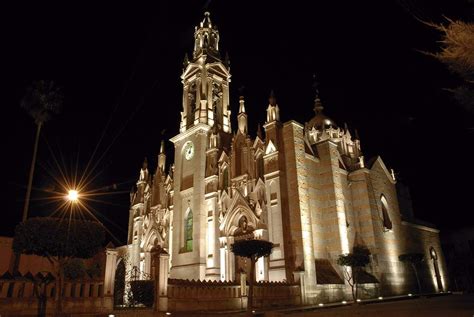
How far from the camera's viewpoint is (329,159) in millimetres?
31031

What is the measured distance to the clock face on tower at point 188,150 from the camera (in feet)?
129

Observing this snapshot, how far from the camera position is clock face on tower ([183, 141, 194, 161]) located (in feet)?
129

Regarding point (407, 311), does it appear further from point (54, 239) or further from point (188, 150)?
point (188, 150)

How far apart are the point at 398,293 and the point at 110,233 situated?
35.2 m

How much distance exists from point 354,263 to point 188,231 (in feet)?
56.8

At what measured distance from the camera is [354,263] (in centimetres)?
2466

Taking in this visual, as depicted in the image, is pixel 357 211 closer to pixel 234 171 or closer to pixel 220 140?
pixel 234 171

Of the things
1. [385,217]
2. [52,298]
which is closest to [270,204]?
[385,217]

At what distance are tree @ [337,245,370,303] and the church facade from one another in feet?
3.04

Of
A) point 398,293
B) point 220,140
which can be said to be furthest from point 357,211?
point 220,140

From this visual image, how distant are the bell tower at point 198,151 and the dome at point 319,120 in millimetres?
10979

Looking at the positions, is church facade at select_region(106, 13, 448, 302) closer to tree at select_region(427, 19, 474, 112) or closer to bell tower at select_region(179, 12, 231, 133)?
bell tower at select_region(179, 12, 231, 133)

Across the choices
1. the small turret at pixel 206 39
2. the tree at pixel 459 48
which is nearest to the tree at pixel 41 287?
the tree at pixel 459 48

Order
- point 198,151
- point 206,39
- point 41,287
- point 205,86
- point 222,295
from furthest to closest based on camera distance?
point 206,39 → point 205,86 → point 198,151 → point 222,295 → point 41,287
